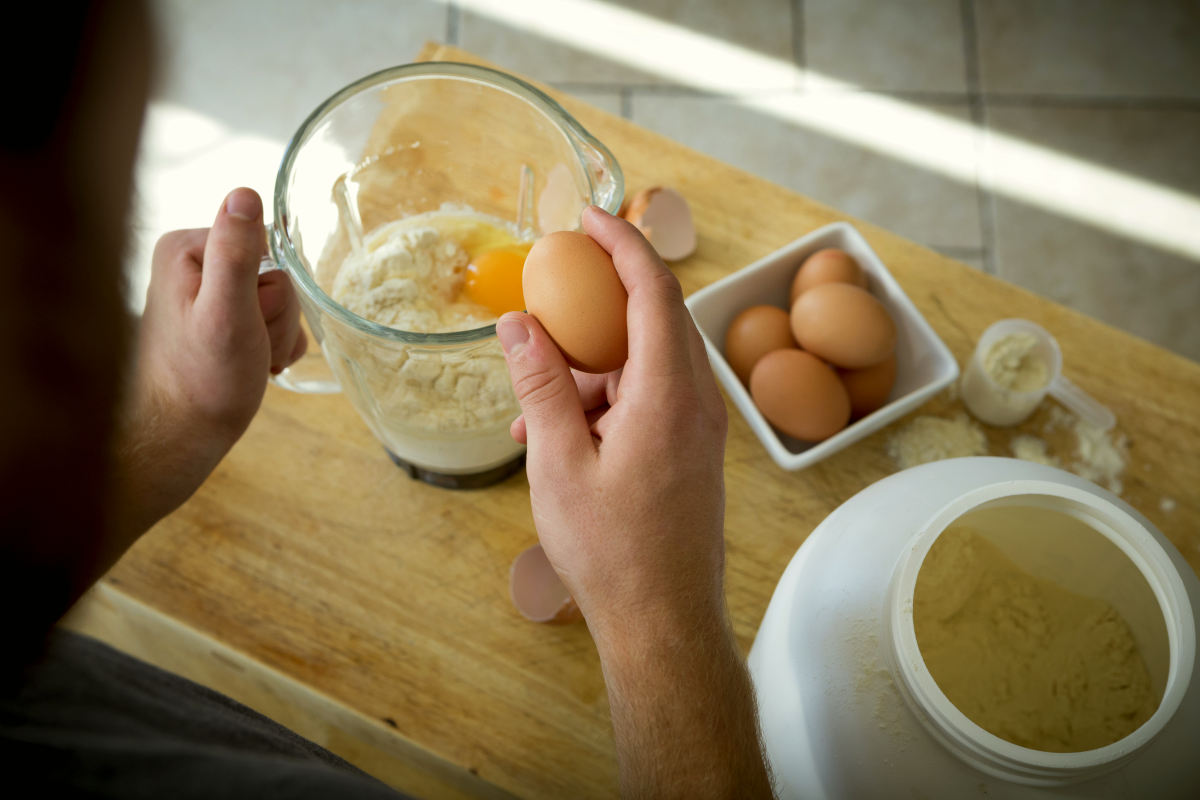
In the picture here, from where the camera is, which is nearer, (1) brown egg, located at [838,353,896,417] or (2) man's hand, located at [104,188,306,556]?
(2) man's hand, located at [104,188,306,556]

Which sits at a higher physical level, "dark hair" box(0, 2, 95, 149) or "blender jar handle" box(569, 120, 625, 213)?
"dark hair" box(0, 2, 95, 149)

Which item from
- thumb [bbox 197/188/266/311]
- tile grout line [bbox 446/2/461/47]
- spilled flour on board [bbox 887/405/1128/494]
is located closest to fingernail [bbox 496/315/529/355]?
thumb [bbox 197/188/266/311]

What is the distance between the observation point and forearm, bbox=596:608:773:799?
21.8 inches

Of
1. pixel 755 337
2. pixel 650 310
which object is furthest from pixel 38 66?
pixel 755 337

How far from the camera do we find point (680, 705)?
562mm

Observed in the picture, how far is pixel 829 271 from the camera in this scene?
863 millimetres

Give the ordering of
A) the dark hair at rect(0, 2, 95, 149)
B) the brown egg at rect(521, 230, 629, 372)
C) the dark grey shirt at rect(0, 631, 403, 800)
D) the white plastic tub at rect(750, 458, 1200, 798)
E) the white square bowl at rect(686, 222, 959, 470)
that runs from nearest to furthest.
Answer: the dark hair at rect(0, 2, 95, 149) → the dark grey shirt at rect(0, 631, 403, 800) → the white plastic tub at rect(750, 458, 1200, 798) → the brown egg at rect(521, 230, 629, 372) → the white square bowl at rect(686, 222, 959, 470)

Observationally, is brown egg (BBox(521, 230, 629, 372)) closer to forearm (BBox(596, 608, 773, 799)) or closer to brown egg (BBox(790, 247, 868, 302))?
forearm (BBox(596, 608, 773, 799))

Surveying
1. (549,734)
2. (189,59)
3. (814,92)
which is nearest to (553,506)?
(549,734)

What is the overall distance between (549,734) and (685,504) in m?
0.34

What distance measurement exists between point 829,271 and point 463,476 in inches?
16.6

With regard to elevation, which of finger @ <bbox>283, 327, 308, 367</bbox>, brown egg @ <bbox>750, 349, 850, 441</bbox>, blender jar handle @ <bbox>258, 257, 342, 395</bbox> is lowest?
brown egg @ <bbox>750, 349, 850, 441</bbox>

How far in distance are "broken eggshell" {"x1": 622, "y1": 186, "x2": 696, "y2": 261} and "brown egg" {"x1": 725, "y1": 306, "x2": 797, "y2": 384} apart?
0.11m

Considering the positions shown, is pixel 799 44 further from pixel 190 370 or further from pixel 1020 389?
pixel 190 370
